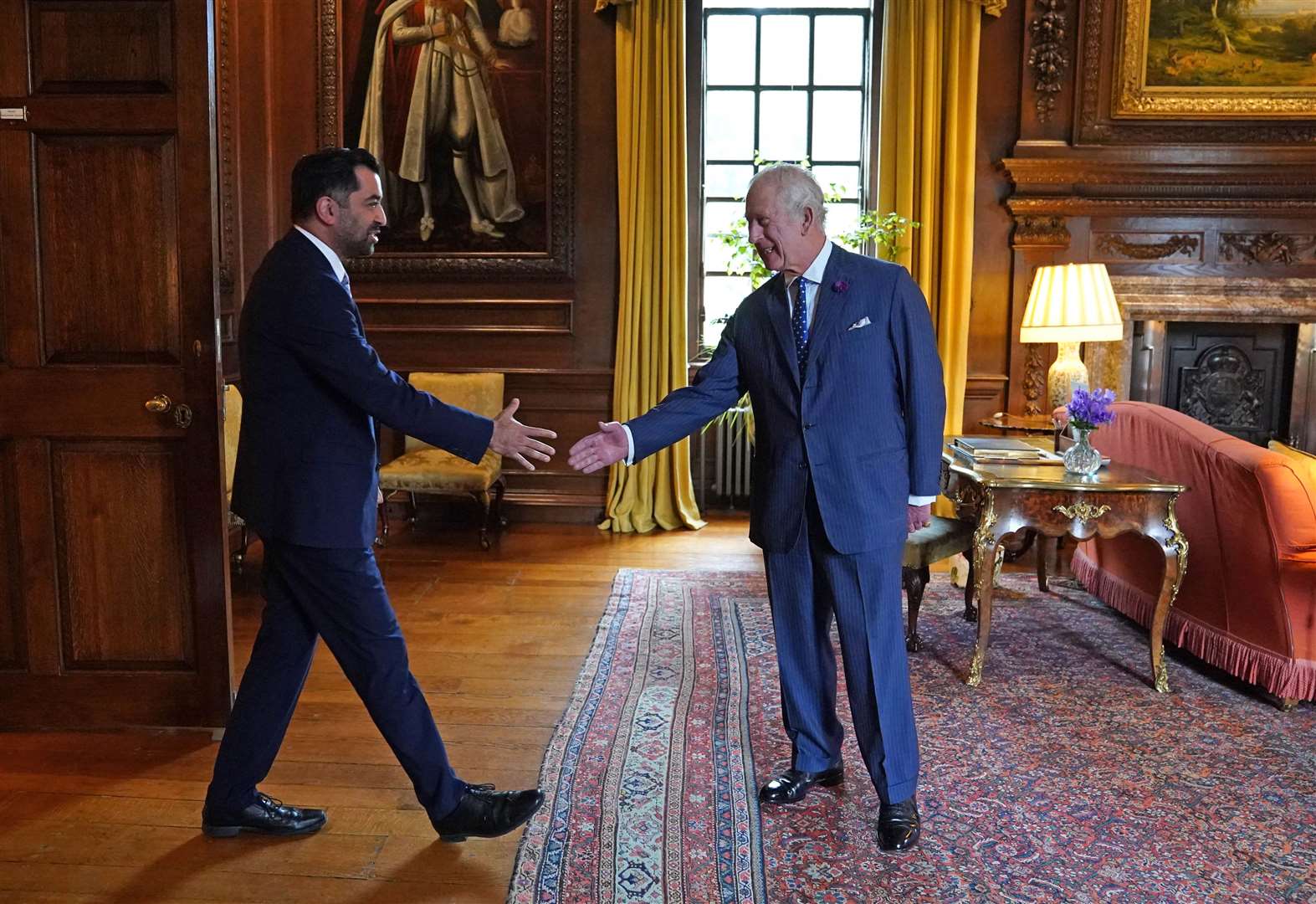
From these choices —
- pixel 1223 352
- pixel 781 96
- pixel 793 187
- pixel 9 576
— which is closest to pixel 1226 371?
pixel 1223 352

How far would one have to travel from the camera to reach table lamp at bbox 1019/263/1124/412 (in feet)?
18.4

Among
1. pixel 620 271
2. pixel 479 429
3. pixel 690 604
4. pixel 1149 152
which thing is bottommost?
pixel 690 604

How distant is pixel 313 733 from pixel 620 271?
395 centimetres

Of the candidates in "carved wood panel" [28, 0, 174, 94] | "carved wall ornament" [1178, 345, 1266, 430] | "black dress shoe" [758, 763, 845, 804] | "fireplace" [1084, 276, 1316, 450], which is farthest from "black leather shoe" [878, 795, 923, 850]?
"carved wall ornament" [1178, 345, 1266, 430]

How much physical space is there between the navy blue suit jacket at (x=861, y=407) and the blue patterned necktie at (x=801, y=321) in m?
0.02

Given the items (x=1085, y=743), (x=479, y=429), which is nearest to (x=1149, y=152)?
(x=1085, y=743)

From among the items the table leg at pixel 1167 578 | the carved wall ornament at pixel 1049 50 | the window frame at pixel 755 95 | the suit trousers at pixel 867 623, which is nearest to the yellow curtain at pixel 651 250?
the window frame at pixel 755 95

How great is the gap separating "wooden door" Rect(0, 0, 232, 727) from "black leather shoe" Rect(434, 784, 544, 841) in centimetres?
106

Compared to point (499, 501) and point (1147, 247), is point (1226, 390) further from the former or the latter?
point (499, 501)

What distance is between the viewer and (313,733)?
350cm

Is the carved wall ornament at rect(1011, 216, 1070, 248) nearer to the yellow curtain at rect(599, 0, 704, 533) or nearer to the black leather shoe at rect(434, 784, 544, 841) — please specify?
the yellow curtain at rect(599, 0, 704, 533)

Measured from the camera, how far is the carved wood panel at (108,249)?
10.7ft

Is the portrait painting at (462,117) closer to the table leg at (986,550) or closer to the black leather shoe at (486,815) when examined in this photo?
the table leg at (986,550)

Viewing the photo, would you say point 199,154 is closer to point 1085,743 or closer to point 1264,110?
point 1085,743
